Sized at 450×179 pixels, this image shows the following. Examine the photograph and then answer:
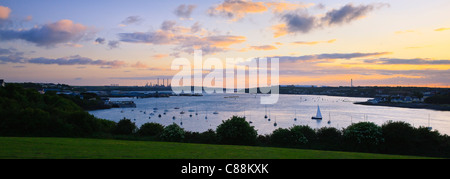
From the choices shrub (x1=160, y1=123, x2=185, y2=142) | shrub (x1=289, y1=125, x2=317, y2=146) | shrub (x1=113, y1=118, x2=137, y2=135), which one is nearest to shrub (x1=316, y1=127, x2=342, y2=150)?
shrub (x1=289, y1=125, x2=317, y2=146)

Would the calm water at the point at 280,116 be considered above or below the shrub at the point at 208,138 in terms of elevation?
below

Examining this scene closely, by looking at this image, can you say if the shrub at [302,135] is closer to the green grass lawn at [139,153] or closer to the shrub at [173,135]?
the shrub at [173,135]

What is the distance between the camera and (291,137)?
20.3 meters

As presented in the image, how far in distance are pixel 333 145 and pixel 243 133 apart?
5881 millimetres

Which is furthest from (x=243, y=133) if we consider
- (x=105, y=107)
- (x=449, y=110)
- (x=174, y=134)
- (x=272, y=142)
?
(x=449, y=110)

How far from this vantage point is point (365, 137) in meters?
18.8

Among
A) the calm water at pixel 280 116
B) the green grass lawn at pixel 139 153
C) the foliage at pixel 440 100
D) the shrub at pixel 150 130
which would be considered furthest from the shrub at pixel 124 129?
the foliage at pixel 440 100

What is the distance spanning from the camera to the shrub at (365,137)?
1873 cm

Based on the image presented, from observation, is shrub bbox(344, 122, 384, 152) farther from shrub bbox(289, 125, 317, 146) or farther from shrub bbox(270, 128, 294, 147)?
shrub bbox(270, 128, 294, 147)

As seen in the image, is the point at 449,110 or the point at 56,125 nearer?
the point at 56,125

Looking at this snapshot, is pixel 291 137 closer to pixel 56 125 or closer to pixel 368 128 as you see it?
pixel 368 128

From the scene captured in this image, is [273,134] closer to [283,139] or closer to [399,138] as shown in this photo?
[283,139]
